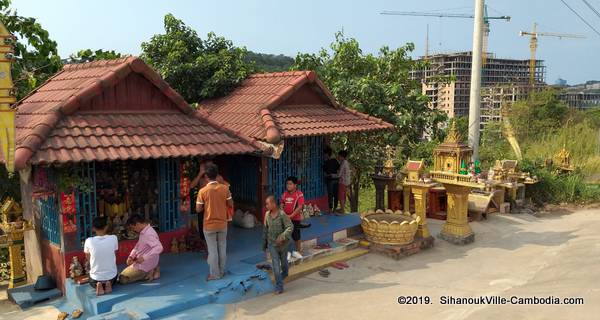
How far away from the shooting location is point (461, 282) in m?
7.96

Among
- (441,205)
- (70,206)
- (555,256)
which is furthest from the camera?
(441,205)

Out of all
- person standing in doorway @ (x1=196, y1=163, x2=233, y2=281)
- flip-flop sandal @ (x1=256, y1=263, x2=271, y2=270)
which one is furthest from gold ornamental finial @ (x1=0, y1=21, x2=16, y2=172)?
flip-flop sandal @ (x1=256, y1=263, x2=271, y2=270)

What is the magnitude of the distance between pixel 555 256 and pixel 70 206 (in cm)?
897

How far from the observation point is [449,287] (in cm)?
770

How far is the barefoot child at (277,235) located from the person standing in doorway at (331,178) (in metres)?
4.18

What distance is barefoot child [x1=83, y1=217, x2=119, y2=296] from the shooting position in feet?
21.9

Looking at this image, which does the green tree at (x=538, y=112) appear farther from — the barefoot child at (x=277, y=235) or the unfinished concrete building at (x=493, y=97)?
the barefoot child at (x=277, y=235)

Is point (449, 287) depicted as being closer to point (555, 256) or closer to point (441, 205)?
point (555, 256)

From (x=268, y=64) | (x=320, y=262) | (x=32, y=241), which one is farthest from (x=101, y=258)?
(x=268, y=64)

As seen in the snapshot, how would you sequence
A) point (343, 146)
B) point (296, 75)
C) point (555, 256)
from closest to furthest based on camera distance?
point (555, 256), point (296, 75), point (343, 146)

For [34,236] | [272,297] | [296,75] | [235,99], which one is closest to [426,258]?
[272,297]

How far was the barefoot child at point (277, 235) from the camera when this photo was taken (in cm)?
716

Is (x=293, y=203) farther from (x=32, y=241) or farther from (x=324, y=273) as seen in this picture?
(x=32, y=241)

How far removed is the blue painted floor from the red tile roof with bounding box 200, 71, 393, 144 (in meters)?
2.50
